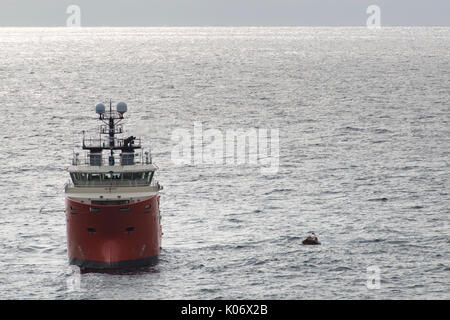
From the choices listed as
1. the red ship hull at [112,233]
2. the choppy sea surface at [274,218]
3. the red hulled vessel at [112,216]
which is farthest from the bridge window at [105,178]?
the choppy sea surface at [274,218]

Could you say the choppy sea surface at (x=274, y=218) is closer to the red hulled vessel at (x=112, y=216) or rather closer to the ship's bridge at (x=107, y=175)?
the red hulled vessel at (x=112, y=216)

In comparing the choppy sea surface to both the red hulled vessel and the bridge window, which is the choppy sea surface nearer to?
the red hulled vessel

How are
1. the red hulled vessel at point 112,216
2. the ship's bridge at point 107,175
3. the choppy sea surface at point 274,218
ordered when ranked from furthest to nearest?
the ship's bridge at point 107,175 < the red hulled vessel at point 112,216 < the choppy sea surface at point 274,218

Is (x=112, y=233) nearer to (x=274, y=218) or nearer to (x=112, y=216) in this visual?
(x=112, y=216)

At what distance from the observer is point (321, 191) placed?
101750 mm

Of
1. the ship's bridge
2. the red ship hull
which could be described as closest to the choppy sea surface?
the red ship hull

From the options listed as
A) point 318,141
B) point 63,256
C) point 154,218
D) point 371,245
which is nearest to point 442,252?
point 371,245

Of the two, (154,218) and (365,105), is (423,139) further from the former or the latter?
(154,218)

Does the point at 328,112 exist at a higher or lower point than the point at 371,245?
higher

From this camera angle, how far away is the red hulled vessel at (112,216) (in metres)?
67.9

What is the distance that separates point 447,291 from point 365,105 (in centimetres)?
12819

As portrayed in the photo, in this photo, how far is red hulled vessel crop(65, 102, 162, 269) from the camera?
67938 mm

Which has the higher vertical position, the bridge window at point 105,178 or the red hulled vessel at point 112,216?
the bridge window at point 105,178

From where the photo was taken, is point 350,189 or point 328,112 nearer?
point 350,189
